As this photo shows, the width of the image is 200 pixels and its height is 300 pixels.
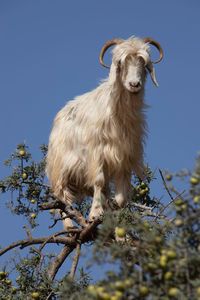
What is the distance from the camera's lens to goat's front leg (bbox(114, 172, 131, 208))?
6891mm

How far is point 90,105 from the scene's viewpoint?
280 inches

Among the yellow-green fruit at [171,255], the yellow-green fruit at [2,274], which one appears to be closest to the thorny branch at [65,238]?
the yellow-green fruit at [2,274]

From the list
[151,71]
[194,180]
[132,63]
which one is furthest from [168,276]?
[151,71]

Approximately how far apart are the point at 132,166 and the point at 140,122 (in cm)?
59

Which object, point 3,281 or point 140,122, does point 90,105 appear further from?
point 3,281

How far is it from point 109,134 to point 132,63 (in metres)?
0.96

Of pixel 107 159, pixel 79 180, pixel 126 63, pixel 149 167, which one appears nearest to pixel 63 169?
pixel 79 180

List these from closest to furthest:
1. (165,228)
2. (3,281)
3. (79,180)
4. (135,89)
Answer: (165,228) < (3,281) < (135,89) < (79,180)

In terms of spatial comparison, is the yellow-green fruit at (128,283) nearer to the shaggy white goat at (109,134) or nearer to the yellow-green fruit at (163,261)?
the yellow-green fruit at (163,261)

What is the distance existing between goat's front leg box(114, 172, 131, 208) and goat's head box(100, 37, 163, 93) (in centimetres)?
125

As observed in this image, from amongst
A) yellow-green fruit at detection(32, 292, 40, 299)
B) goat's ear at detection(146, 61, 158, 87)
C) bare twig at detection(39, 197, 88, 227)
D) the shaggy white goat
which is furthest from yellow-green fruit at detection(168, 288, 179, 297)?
goat's ear at detection(146, 61, 158, 87)

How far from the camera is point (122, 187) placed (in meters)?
6.96

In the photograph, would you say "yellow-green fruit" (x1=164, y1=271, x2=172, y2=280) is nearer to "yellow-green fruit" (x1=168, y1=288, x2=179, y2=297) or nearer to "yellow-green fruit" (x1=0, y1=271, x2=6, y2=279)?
"yellow-green fruit" (x1=168, y1=288, x2=179, y2=297)

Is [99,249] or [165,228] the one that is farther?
[165,228]
